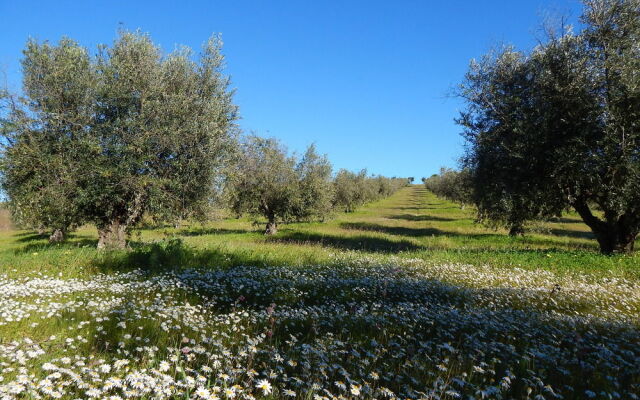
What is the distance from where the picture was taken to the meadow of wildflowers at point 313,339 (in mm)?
3965

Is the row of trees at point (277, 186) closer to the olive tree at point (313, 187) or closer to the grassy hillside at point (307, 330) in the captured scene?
the olive tree at point (313, 187)

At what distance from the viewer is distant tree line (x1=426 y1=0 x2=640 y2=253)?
618 inches

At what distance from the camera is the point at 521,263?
16.8 meters

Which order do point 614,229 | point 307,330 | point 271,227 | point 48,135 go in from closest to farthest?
point 307,330
point 48,135
point 614,229
point 271,227

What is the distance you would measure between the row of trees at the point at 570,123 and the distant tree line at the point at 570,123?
43mm

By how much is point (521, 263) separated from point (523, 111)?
23.9ft

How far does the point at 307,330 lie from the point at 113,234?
46.1ft

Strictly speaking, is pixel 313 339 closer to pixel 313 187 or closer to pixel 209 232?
pixel 313 187

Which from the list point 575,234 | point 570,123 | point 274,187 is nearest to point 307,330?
point 570,123

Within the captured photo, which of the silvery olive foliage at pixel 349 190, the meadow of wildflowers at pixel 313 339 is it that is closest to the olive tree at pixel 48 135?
the meadow of wildflowers at pixel 313 339

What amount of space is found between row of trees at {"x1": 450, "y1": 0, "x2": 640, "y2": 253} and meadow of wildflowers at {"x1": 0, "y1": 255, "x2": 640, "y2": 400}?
6.36m

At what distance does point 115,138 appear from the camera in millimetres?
15008

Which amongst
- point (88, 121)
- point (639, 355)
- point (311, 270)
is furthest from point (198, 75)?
point (639, 355)

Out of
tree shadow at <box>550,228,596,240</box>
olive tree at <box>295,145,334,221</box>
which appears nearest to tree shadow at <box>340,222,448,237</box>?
olive tree at <box>295,145,334,221</box>
